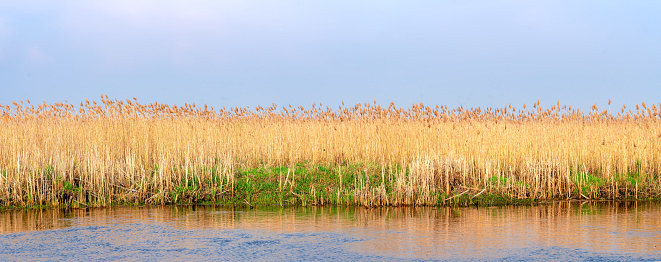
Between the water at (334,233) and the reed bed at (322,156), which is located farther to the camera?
the reed bed at (322,156)

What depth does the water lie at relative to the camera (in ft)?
17.6

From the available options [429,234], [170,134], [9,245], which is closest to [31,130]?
[170,134]

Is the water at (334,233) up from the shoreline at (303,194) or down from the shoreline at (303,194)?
down

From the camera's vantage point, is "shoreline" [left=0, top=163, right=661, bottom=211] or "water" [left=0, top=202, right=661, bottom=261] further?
"shoreline" [left=0, top=163, right=661, bottom=211]

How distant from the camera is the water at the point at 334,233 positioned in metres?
5.37

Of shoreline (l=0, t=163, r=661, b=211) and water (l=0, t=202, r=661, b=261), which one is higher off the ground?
shoreline (l=0, t=163, r=661, b=211)

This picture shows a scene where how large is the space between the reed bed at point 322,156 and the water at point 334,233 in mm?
697

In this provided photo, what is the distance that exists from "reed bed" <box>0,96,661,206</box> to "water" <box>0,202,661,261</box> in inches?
27.4

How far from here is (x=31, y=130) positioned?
1281 centimetres

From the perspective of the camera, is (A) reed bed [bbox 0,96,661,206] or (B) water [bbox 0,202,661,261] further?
(A) reed bed [bbox 0,96,661,206]

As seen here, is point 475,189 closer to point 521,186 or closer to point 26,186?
point 521,186

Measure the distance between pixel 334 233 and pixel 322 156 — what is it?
5495 millimetres

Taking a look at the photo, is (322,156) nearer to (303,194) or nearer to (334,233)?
(303,194)

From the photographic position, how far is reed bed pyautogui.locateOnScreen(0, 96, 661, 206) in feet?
30.0
